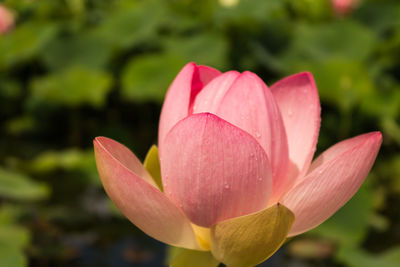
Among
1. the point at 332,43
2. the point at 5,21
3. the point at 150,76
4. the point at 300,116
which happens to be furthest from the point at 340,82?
the point at 5,21

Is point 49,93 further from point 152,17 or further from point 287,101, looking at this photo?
point 287,101

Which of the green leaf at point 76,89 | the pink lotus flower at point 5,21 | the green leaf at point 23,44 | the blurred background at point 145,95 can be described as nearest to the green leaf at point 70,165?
the blurred background at point 145,95

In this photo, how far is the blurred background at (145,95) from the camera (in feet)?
3.62

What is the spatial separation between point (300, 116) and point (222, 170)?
0.45ft

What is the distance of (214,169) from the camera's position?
384 millimetres

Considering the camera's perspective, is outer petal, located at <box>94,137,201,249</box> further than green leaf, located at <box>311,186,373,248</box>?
No

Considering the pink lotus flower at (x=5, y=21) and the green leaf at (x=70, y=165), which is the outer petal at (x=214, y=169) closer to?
the green leaf at (x=70, y=165)

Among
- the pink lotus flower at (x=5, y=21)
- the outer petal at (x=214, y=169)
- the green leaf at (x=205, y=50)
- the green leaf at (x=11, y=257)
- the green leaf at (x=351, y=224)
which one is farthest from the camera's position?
the pink lotus flower at (x=5, y=21)

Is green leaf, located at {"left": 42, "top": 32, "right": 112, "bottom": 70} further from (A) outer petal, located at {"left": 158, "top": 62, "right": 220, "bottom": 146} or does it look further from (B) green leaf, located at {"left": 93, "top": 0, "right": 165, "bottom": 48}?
(A) outer petal, located at {"left": 158, "top": 62, "right": 220, "bottom": 146}

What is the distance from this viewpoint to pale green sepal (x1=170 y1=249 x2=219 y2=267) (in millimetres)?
435

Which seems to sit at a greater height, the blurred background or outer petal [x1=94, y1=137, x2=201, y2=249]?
outer petal [x1=94, y1=137, x2=201, y2=249]

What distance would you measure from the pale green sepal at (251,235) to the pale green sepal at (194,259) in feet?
0.08

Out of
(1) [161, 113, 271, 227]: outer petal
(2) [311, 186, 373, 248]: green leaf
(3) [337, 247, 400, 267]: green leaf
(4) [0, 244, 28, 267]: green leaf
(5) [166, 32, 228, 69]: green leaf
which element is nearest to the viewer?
(1) [161, 113, 271, 227]: outer petal

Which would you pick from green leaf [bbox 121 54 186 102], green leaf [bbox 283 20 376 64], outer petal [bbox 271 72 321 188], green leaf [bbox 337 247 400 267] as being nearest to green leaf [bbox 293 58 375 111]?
green leaf [bbox 283 20 376 64]
